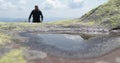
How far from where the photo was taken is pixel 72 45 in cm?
1928

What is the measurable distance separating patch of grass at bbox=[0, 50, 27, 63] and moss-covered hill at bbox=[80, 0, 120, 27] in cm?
1084

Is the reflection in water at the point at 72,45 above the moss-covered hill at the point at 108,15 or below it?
below

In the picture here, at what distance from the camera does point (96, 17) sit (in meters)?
29.1

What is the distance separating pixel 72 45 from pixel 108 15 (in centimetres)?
994

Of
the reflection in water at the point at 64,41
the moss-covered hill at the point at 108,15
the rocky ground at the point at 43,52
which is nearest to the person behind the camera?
the rocky ground at the point at 43,52

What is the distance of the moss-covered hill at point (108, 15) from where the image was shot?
26.0 meters

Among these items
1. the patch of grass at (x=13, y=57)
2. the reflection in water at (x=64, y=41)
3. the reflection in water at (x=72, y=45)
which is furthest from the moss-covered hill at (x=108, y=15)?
the patch of grass at (x=13, y=57)

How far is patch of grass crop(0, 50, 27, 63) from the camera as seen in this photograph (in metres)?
16.1

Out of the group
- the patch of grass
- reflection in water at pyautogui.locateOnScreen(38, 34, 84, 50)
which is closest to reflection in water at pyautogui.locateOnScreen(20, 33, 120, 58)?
reflection in water at pyautogui.locateOnScreen(38, 34, 84, 50)

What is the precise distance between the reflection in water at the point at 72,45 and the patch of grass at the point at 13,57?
113 centimetres

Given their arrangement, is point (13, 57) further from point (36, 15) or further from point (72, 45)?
point (36, 15)

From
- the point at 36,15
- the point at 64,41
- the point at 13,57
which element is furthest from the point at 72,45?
the point at 36,15

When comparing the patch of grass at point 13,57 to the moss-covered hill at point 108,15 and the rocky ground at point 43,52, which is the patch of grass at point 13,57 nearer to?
the rocky ground at point 43,52

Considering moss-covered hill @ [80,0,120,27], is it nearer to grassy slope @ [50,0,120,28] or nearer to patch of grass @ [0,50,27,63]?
grassy slope @ [50,0,120,28]
